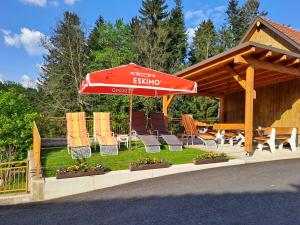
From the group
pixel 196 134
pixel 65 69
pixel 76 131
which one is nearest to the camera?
pixel 76 131

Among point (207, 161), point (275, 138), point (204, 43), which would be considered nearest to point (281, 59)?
point (275, 138)

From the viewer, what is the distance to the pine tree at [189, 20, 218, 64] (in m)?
32.6

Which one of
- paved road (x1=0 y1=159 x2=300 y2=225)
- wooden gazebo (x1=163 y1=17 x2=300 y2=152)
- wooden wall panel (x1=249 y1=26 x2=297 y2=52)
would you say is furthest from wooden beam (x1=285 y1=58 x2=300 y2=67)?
paved road (x1=0 y1=159 x2=300 y2=225)

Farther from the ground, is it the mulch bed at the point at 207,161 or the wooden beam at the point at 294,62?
the wooden beam at the point at 294,62

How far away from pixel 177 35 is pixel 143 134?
2601 centimetres

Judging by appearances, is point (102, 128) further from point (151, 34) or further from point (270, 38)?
point (151, 34)

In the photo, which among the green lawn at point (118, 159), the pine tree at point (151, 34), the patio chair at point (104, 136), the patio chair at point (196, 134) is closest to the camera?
the green lawn at point (118, 159)

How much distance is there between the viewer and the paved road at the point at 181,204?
163 inches

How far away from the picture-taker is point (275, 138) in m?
10.0

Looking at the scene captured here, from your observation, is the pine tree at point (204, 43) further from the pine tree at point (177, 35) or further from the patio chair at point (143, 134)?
the patio chair at point (143, 134)

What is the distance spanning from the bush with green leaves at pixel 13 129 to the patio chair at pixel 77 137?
6.29 ft

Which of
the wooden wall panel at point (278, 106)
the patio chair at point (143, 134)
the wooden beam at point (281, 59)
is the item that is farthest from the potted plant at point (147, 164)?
the wooden wall panel at point (278, 106)

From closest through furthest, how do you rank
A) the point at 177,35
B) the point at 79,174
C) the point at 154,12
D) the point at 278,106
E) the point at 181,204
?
the point at 181,204
the point at 79,174
the point at 278,106
the point at 177,35
the point at 154,12

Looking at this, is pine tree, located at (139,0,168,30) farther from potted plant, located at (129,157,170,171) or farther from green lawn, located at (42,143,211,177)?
potted plant, located at (129,157,170,171)
